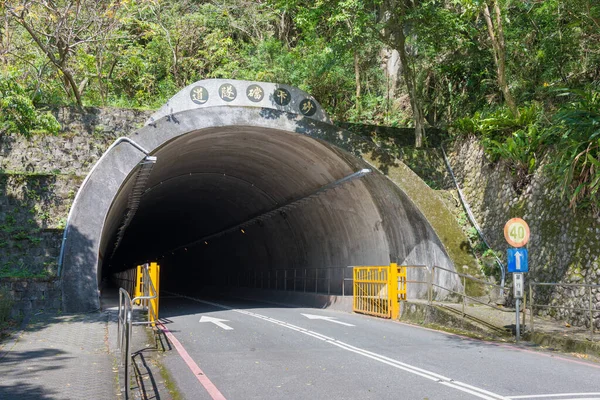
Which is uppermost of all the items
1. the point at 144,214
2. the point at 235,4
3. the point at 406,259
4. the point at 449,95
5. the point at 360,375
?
the point at 235,4

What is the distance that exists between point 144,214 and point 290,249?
9.19 metres

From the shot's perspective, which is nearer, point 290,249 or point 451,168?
point 451,168

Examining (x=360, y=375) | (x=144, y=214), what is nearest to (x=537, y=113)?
(x=360, y=375)

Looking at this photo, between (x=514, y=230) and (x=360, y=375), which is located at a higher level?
(x=514, y=230)

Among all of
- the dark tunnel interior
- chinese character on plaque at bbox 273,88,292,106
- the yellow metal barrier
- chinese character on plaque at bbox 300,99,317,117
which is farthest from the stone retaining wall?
chinese character on plaque at bbox 300,99,317,117

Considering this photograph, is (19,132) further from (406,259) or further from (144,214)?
(144,214)

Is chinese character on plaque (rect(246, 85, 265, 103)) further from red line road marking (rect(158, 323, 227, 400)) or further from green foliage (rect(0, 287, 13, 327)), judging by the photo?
green foliage (rect(0, 287, 13, 327))

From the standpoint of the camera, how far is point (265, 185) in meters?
25.4

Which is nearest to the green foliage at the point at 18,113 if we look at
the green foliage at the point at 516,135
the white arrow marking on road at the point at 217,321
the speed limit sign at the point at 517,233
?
the white arrow marking on road at the point at 217,321

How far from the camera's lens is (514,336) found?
12406 millimetres

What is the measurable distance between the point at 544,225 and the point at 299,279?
564 inches

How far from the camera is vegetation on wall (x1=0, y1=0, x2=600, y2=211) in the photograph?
651 inches

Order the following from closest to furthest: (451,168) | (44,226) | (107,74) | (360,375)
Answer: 1. (360,375)
2. (44,226)
3. (451,168)
4. (107,74)

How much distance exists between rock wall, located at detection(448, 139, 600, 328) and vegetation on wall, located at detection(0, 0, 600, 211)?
0.51 m
